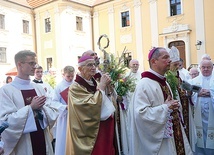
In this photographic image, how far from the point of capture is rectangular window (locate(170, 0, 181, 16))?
1983cm

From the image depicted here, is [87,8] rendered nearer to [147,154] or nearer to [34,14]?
[34,14]

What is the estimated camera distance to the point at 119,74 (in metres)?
4.91

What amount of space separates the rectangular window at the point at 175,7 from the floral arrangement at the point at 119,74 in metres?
15.9

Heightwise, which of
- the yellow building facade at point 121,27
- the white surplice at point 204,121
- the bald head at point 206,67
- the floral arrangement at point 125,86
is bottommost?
the white surplice at point 204,121

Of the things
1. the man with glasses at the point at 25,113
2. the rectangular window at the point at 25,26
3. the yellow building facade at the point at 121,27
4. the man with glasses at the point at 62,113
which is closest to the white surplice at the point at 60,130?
the man with glasses at the point at 62,113

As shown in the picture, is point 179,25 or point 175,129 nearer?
point 175,129

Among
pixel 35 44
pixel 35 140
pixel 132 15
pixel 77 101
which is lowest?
pixel 35 140

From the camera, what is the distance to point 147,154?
3.29m

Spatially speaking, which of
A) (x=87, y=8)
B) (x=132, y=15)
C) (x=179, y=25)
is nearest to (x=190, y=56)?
(x=179, y=25)

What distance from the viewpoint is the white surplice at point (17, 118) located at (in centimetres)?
308

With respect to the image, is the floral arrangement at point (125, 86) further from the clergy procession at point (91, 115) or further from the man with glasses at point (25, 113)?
the man with glasses at point (25, 113)

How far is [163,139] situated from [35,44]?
77.3 feet

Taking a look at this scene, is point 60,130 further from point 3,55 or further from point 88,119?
point 3,55

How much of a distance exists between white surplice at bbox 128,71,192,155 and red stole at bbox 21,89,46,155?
1182mm
